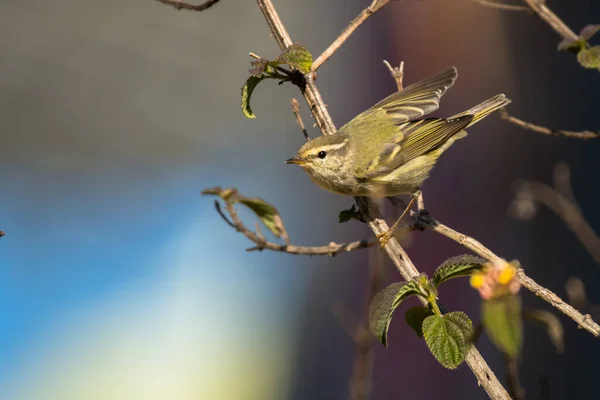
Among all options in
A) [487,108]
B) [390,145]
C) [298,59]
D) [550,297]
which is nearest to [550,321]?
[550,297]

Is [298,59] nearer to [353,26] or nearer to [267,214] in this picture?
[353,26]

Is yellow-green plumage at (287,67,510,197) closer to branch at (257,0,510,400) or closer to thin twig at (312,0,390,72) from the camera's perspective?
branch at (257,0,510,400)

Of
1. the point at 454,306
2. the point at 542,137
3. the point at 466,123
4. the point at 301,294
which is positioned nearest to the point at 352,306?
the point at 301,294

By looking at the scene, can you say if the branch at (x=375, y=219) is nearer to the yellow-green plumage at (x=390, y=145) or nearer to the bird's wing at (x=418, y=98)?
the yellow-green plumage at (x=390, y=145)

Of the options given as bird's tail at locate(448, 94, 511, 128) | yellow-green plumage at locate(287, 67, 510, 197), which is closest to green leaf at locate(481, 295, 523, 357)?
yellow-green plumage at locate(287, 67, 510, 197)

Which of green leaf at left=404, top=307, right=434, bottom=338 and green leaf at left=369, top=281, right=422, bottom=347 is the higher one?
green leaf at left=369, top=281, right=422, bottom=347
